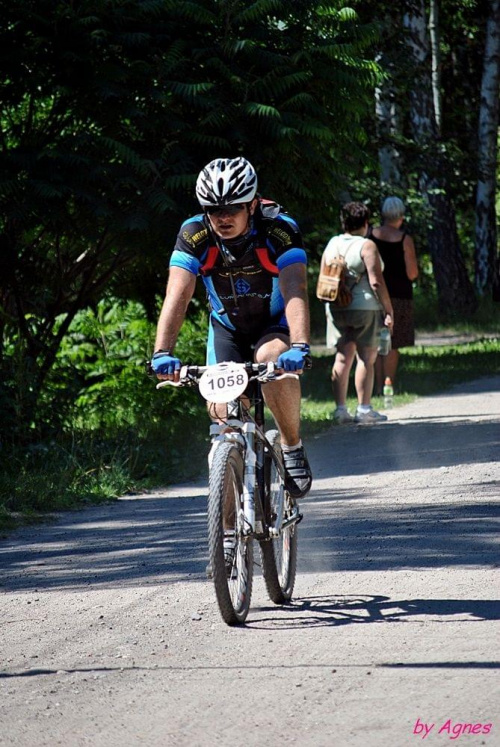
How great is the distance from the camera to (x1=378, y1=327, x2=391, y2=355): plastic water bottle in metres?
13.7

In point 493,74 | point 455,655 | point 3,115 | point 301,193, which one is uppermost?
point 493,74

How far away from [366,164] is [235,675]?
8636 mm

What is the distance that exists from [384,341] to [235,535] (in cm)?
860

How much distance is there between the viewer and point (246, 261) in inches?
242

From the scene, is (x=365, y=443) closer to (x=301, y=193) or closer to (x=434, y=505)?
(x=301, y=193)

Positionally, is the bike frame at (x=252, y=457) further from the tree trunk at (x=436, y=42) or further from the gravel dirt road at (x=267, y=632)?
the tree trunk at (x=436, y=42)

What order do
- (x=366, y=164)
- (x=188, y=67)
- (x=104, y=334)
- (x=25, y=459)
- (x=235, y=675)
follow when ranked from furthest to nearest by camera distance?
(x=104, y=334) < (x=366, y=164) < (x=188, y=67) < (x=25, y=459) < (x=235, y=675)

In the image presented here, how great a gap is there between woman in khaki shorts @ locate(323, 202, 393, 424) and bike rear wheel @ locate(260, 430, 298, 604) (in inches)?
258

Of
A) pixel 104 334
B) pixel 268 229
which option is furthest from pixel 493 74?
pixel 268 229

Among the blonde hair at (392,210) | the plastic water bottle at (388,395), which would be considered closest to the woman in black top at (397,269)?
the blonde hair at (392,210)

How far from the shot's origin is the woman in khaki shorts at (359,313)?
13.0 m

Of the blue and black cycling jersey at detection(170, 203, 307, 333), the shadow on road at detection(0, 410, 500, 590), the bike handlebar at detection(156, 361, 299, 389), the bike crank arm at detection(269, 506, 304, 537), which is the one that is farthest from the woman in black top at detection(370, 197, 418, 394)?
the bike handlebar at detection(156, 361, 299, 389)

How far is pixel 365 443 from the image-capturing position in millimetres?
11883

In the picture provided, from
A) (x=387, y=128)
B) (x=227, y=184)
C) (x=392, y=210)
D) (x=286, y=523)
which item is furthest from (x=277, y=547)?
(x=387, y=128)
